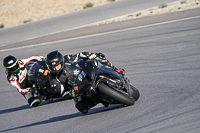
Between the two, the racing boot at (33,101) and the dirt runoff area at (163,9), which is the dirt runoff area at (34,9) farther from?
the racing boot at (33,101)

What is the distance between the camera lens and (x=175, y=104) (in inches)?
265

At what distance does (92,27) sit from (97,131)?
11.3 metres

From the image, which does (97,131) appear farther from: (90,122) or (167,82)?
(167,82)

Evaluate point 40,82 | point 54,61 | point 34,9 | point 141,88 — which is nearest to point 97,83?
point 54,61

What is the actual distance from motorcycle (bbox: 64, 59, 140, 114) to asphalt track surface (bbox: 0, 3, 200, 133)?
387mm

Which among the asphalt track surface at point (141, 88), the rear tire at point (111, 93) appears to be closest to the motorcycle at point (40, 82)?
the asphalt track surface at point (141, 88)

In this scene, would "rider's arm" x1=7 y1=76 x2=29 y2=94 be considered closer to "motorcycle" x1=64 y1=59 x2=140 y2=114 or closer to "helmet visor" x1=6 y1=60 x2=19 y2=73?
"helmet visor" x1=6 y1=60 x2=19 y2=73

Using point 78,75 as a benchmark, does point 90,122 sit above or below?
below

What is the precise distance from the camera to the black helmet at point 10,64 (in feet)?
29.0

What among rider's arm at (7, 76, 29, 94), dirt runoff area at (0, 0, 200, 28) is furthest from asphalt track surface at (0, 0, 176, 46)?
rider's arm at (7, 76, 29, 94)

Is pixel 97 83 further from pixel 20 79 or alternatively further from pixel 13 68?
pixel 20 79

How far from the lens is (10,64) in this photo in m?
8.84

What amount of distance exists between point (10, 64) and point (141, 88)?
3204 millimetres

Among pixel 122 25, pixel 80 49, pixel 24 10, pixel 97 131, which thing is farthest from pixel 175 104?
pixel 24 10
